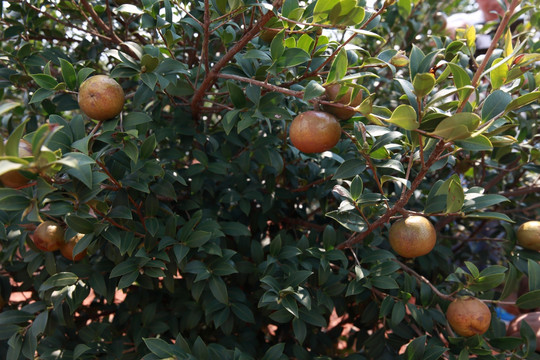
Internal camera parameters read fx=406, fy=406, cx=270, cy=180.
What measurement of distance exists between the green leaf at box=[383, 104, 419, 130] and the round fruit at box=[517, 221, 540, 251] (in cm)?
91

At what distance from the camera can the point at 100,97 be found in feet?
3.43

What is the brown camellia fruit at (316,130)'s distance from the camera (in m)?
1.00

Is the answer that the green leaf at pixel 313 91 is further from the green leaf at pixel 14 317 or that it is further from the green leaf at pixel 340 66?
the green leaf at pixel 14 317

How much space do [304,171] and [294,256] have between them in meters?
0.52

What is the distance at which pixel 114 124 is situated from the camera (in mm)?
1074

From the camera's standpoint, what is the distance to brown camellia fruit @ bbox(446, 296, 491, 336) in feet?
3.81

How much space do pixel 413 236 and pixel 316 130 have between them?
16.0 inches

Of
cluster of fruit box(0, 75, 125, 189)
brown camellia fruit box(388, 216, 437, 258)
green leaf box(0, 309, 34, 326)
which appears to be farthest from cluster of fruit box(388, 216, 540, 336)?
green leaf box(0, 309, 34, 326)

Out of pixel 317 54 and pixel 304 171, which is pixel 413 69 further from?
pixel 304 171

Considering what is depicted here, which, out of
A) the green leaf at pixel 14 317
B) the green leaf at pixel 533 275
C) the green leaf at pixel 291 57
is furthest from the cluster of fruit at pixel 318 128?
the green leaf at pixel 14 317

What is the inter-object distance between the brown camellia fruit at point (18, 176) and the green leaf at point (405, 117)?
2.45ft

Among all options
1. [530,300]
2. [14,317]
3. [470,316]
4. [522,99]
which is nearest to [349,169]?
[522,99]

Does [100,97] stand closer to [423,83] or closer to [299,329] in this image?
[423,83]

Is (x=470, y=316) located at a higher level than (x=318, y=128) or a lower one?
lower
